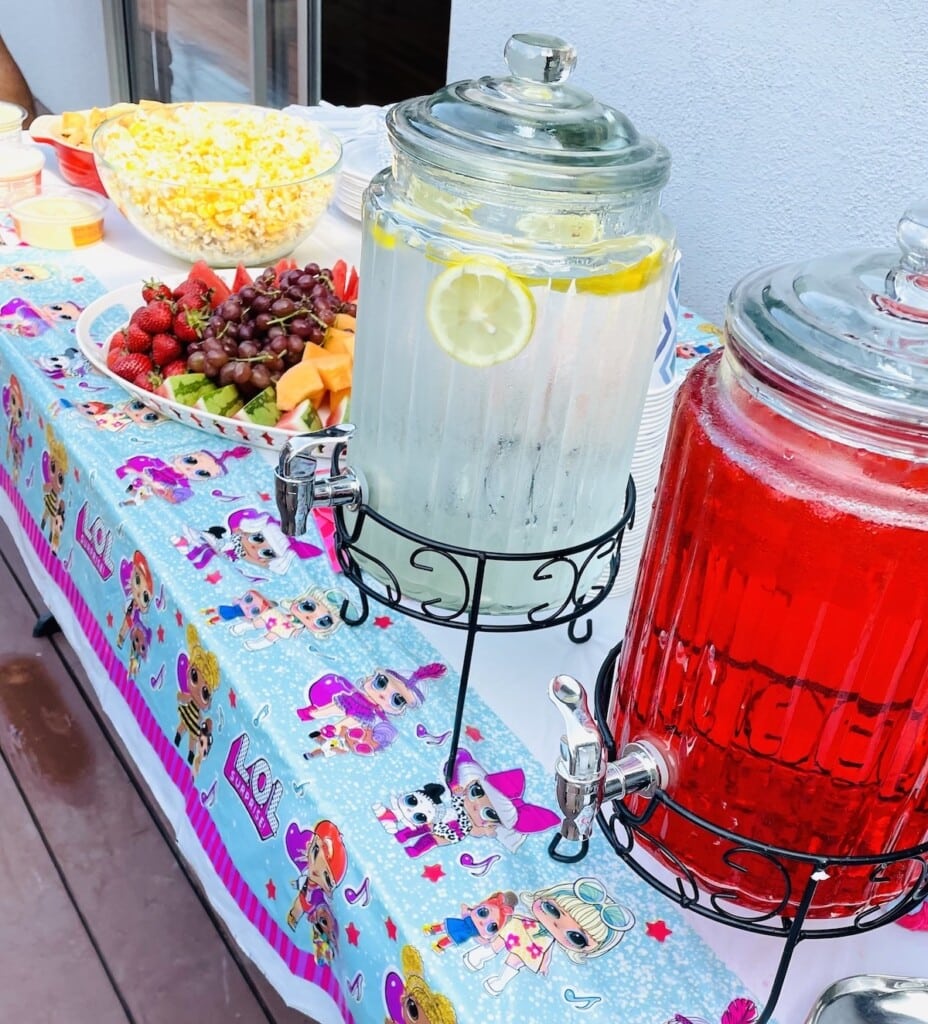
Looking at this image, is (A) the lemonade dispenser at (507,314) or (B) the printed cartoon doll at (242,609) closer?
(A) the lemonade dispenser at (507,314)

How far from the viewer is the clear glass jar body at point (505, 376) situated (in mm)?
538

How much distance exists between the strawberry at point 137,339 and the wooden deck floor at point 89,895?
24.8 inches

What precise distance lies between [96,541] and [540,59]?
648mm

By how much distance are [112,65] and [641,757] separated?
13.6 ft

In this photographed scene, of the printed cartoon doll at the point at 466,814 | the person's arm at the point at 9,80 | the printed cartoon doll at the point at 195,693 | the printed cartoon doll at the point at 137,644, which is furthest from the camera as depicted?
the person's arm at the point at 9,80

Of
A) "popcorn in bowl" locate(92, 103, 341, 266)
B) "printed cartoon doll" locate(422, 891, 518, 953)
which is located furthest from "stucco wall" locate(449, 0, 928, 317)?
"printed cartoon doll" locate(422, 891, 518, 953)

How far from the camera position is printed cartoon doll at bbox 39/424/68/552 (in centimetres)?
102

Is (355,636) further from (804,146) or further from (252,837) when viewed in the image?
(804,146)

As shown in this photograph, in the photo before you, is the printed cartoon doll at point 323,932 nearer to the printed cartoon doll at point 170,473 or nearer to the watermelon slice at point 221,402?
the printed cartoon doll at point 170,473

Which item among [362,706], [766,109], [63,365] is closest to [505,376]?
[362,706]

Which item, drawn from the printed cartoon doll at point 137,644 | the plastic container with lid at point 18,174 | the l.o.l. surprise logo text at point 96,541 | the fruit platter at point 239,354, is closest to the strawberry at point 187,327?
the fruit platter at point 239,354

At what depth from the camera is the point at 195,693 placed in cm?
81

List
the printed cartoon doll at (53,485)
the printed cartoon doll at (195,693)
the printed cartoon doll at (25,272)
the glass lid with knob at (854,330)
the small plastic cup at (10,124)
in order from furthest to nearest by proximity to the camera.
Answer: the small plastic cup at (10,124) → the printed cartoon doll at (25,272) → the printed cartoon doll at (53,485) → the printed cartoon doll at (195,693) → the glass lid with knob at (854,330)

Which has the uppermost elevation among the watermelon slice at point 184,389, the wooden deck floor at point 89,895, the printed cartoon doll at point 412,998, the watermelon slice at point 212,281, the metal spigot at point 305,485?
the metal spigot at point 305,485
